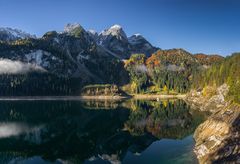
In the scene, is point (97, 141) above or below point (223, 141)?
below

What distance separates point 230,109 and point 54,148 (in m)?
57.7

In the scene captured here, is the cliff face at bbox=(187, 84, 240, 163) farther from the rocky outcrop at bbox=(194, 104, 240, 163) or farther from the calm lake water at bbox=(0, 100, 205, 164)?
the calm lake water at bbox=(0, 100, 205, 164)

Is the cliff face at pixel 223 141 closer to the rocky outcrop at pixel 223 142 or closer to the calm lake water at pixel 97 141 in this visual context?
the rocky outcrop at pixel 223 142

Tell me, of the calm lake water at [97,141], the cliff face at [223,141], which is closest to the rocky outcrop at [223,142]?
the cliff face at [223,141]

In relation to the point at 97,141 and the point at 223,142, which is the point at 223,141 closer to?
the point at 223,142

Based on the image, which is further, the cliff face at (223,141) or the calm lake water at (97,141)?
the calm lake water at (97,141)

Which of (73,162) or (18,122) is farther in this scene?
(18,122)

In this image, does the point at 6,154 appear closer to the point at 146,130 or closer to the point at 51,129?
the point at 51,129

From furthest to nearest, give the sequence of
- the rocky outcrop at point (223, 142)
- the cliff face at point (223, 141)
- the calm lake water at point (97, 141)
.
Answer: the calm lake water at point (97, 141) → the cliff face at point (223, 141) → the rocky outcrop at point (223, 142)

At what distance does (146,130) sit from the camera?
111438 mm

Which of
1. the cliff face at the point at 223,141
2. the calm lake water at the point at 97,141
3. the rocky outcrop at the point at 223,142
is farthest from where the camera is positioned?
the calm lake water at the point at 97,141

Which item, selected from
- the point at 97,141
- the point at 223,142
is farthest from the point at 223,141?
the point at 97,141

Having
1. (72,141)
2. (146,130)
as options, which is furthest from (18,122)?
(146,130)

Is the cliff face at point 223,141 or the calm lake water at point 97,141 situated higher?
the cliff face at point 223,141
